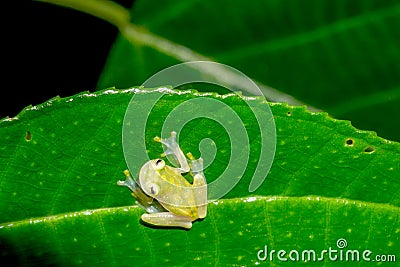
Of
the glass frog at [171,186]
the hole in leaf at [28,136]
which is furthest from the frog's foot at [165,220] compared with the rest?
the hole in leaf at [28,136]

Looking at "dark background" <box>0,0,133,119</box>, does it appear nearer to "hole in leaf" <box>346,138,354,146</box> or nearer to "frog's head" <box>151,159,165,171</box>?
"frog's head" <box>151,159,165,171</box>

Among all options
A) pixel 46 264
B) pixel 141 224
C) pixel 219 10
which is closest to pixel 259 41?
pixel 219 10

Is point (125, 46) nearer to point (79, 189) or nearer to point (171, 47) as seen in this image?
point (171, 47)

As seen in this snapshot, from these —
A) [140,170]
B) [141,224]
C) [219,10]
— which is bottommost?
[141,224]

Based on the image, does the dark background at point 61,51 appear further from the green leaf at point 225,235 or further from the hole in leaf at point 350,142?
the hole in leaf at point 350,142

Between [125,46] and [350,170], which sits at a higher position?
[125,46]

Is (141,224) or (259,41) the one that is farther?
(259,41)

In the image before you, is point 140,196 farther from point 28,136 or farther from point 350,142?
point 350,142

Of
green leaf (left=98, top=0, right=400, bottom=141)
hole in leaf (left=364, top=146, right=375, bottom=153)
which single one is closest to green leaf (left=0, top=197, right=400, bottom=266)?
hole in leaf (left=364, top=146, right=375, bottom=153)
